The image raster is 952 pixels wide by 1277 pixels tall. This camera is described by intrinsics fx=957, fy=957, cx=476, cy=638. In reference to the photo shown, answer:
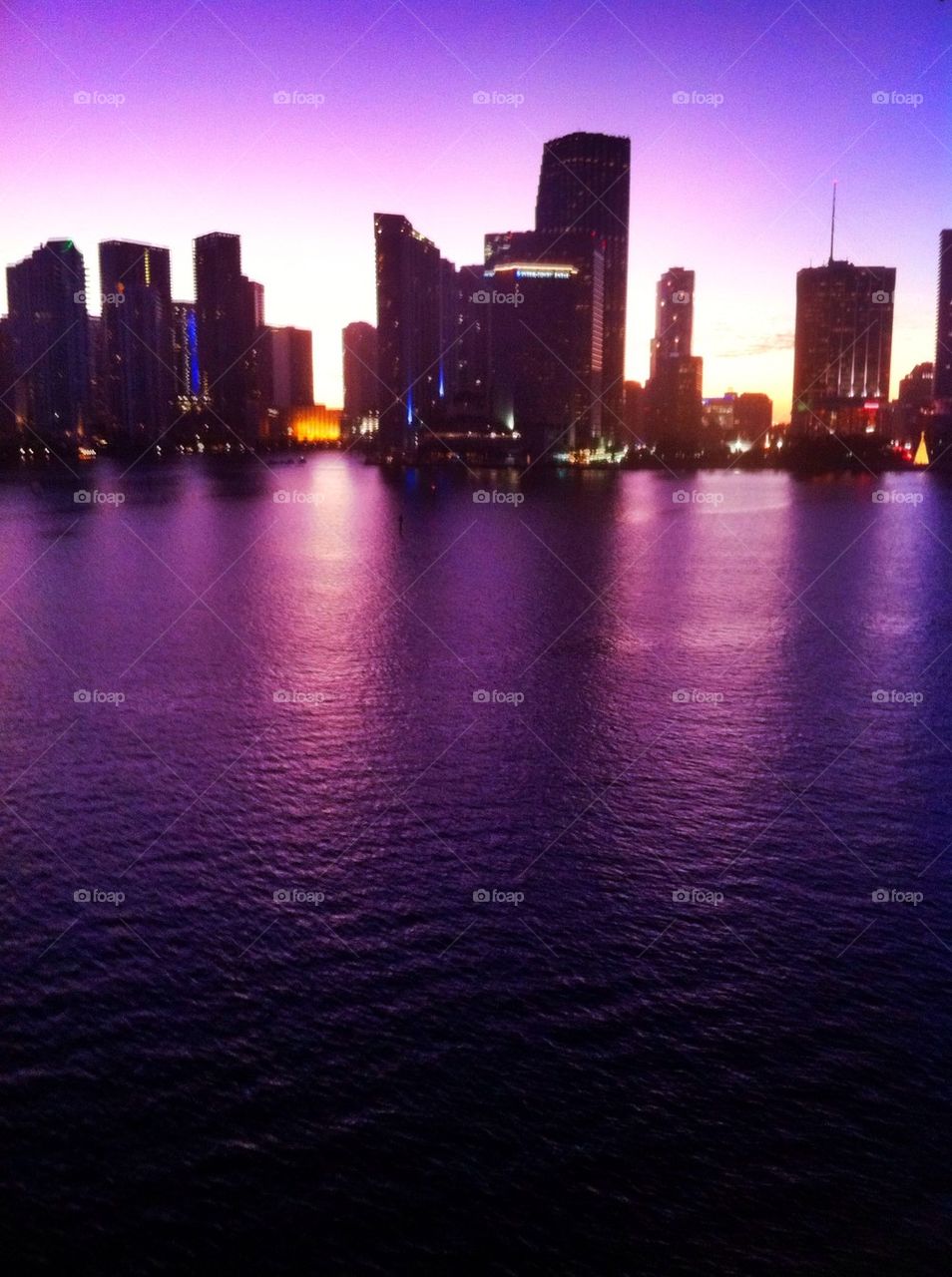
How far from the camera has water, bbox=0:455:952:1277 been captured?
10047 mm

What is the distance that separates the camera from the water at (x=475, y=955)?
1005cm

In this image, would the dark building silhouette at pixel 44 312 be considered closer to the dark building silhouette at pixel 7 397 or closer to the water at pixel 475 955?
the dark building silhouette at pixel 7 397

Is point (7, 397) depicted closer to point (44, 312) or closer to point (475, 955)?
point (44, 312)

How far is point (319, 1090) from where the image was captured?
1158 cm

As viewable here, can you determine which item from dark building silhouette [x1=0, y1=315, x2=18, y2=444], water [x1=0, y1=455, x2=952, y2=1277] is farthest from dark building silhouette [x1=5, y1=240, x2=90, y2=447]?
water [x1=0, y1=455, x2=952, y2=1277]

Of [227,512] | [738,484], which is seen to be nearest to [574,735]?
[227,512]

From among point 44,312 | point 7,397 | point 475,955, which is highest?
point 44,312

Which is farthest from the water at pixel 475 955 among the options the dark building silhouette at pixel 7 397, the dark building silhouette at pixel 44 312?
the dark building silhouette at pixel 44 312

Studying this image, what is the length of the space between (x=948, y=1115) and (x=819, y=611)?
30727mm

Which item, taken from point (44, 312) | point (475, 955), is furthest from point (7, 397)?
point (475, 955)

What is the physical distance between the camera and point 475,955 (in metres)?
14.5

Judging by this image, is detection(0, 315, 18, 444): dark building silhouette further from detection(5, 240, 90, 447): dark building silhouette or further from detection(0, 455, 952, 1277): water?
detection(0, 455, 952, 1277): water

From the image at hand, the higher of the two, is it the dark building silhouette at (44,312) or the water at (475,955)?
the dark building silhouette at (44,312)

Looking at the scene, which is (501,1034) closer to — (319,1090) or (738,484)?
(319,1090)
